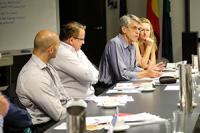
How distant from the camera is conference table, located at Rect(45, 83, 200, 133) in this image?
6.33 ft

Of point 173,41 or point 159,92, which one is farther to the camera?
point 173,41

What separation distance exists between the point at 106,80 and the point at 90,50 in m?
2.80

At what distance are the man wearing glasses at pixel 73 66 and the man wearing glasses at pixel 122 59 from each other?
1.58 ft

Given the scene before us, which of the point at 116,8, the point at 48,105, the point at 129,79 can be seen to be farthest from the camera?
the point at 116,8

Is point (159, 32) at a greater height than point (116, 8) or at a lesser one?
lesser

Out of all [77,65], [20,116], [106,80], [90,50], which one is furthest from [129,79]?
[90,50]

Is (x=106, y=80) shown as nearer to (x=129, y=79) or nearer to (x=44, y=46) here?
(x=129, y=79)

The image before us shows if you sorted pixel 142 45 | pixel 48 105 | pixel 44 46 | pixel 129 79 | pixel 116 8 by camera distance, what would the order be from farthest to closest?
pixel 116 8 → pixel 142 45 → pixel 129 79 → pixel 44 46 → pixel 48 105

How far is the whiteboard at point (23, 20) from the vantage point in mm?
4868

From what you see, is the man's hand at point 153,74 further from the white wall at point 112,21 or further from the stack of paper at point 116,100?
the white wall at point 112,21

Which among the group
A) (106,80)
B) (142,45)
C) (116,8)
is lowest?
(106,80)

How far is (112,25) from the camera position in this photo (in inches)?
299

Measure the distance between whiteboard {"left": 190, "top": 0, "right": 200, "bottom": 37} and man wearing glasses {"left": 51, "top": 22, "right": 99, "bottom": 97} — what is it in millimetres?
3838

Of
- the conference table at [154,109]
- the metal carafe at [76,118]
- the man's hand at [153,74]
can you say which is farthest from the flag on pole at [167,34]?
the metal carafe at [76,118]
